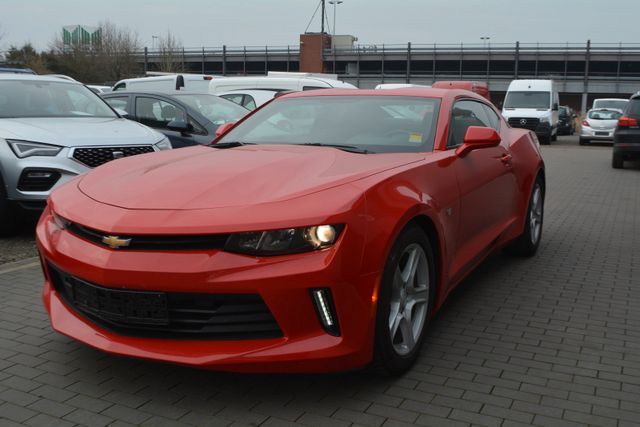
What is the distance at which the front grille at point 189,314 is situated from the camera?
116 inches

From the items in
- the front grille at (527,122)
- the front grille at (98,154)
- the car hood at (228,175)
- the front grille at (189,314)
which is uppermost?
the car hood at (228,175)

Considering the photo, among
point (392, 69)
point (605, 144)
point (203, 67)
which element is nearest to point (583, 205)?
point (605, 144)

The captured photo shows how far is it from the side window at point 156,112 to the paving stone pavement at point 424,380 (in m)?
4.94

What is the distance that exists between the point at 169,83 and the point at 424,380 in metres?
14.8

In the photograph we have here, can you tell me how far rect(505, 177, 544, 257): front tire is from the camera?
609 centimetres

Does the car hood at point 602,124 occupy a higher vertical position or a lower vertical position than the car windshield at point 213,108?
lower

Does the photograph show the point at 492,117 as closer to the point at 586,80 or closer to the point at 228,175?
the point at 228,175

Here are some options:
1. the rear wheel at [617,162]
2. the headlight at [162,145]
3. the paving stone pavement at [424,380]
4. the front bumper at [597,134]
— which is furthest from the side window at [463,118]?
the front bumper at [597,134]

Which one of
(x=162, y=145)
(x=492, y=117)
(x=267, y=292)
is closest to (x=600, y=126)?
(x=492, y=117)

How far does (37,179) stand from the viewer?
6535mm

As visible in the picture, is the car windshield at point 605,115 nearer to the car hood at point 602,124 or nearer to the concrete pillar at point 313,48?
the car hood at point 602,124

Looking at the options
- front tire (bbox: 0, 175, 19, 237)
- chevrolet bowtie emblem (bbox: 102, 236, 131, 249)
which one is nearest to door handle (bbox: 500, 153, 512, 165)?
chevrolet bowtie emblem (bbox: 102, 236, 131, 249)

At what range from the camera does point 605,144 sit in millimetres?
27078

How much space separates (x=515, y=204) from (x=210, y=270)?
343 centimetres
